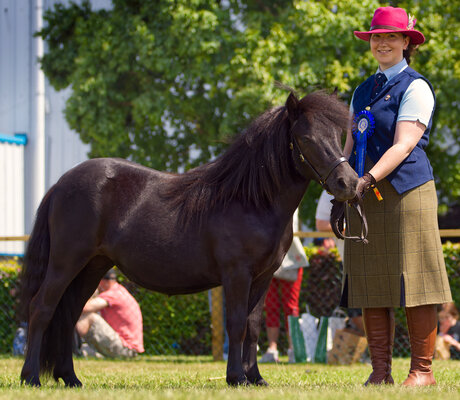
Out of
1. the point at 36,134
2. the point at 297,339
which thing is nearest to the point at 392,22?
the point at 297,339

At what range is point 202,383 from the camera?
5.68 meters

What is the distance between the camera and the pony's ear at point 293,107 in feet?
Answer: 16.2

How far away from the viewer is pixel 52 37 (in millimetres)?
19969

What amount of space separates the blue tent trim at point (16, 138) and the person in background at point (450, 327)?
18.2 metres

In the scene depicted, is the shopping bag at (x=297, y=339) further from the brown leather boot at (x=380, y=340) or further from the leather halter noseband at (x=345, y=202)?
the leather halter noseband at (x=345, y=202)

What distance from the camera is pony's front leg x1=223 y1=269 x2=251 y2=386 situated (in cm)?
494

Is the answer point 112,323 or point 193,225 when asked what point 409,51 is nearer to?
point 193,225

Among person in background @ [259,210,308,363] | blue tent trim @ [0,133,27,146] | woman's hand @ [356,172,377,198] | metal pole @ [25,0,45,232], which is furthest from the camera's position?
metal pole @ [25,0,45,232]

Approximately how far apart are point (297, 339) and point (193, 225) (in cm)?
389

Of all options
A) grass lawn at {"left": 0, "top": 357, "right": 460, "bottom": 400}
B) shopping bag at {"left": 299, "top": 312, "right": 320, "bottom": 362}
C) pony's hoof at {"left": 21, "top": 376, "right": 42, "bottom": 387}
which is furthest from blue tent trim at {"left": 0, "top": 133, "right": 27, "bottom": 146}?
pony's hoof at {"left": 21, "top": 376, "right": 42, "bottom": 387}

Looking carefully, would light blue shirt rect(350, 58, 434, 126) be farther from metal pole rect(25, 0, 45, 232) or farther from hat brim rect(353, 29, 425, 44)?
metal pole rect(25, 0, 45, 232)

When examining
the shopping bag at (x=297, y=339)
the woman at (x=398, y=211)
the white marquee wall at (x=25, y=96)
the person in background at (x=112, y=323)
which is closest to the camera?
the woman at (x=398, y=211)

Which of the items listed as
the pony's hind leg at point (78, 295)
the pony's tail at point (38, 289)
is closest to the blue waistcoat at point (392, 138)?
the pony's hind leg at point (78, 295)

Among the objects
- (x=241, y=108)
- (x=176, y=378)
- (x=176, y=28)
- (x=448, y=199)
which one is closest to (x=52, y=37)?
(x=176, y=28)
